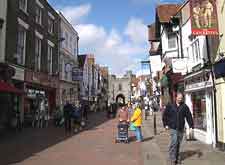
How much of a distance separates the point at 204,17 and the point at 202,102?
436 centimetres

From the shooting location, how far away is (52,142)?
1639cm

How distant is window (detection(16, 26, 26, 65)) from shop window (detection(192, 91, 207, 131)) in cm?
1151

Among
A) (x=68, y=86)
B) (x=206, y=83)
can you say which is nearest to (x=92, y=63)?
(x=68, y=86)

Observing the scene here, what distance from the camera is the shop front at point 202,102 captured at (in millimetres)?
14188

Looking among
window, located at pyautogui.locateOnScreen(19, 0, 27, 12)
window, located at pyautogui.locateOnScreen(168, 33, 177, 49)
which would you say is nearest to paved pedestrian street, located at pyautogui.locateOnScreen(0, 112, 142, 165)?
window, located at pyautogui.locateOnScreen(168, 33, 177, 49)

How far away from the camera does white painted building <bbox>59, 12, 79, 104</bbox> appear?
36.4 meters

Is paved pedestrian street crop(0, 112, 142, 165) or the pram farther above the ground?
the pram

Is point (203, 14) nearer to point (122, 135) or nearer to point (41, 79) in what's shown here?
point (122, 135)

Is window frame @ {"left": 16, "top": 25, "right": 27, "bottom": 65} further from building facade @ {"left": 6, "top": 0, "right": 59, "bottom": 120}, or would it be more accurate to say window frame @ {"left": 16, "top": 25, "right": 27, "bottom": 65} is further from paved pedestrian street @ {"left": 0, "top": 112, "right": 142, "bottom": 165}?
paved pedestrian street @ {"left": 0, "top": 112, "right": 142, "bottom": 165}

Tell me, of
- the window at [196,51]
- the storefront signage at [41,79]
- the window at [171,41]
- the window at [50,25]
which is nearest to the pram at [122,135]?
the window at [196,51]

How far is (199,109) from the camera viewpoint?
16.7 meters

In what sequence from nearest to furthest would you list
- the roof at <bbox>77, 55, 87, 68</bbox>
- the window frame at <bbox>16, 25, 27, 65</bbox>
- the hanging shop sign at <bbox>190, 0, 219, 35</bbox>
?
the hanging shop sign at <bbox>190, 0, 219, 35</bbox>
the window frame at <bbox>16, 25, 27, 65</bbox>
the roof at <bbox>77, 55, 87, 68</bbox>

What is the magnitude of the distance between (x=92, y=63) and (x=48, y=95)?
3322 cm

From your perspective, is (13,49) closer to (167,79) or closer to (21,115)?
(21,115)
